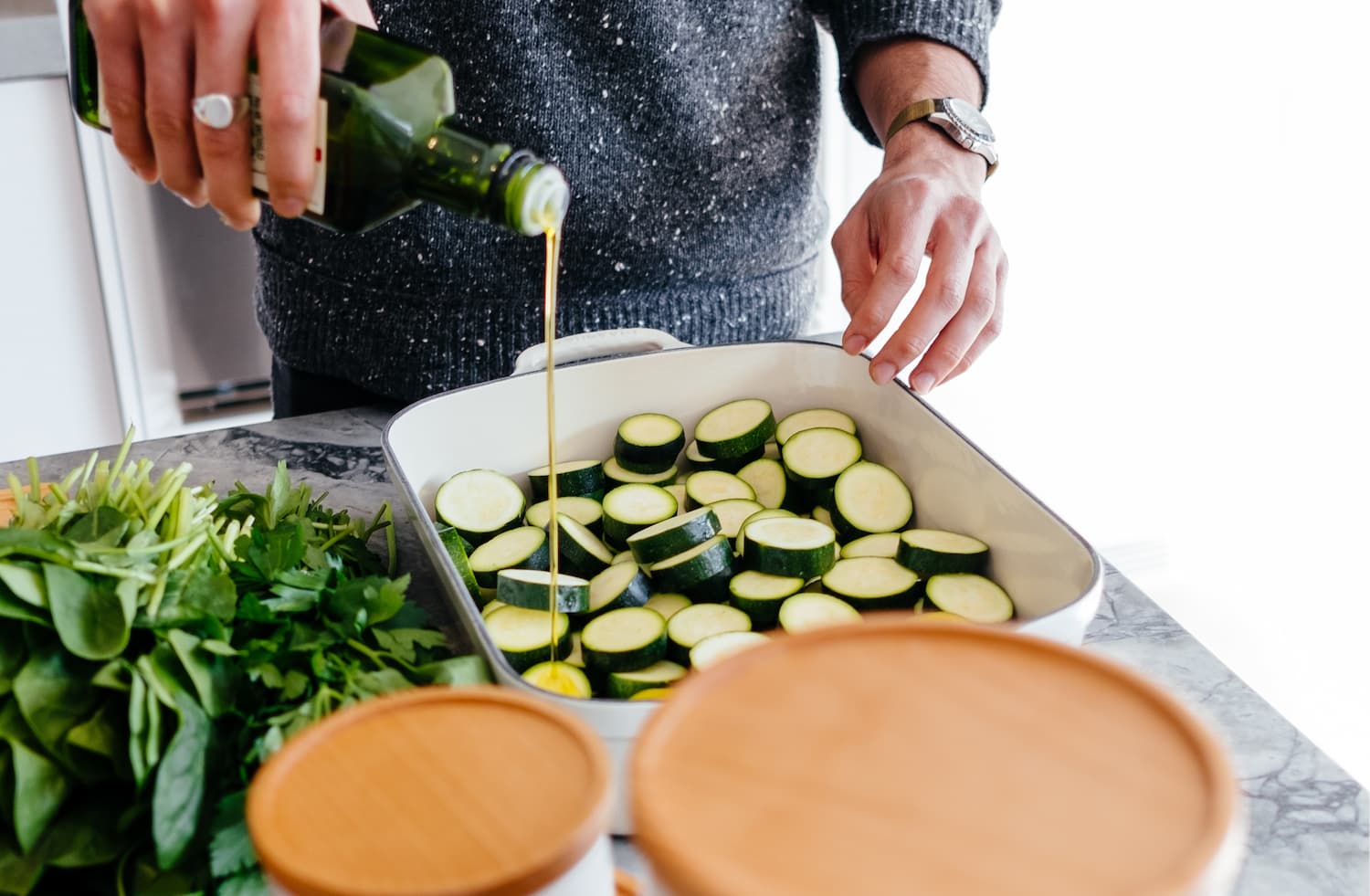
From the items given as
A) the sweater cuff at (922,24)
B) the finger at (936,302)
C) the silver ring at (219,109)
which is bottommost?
the finger at (936,302)

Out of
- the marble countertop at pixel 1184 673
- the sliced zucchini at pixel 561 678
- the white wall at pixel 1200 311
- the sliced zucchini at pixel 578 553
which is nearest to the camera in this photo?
the marble countertop at pixel 1184 673

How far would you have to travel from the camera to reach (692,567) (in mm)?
1118

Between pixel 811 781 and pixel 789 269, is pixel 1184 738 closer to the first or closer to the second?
pixel 811 781

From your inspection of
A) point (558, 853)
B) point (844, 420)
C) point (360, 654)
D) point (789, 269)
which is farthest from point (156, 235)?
point (558, 853)

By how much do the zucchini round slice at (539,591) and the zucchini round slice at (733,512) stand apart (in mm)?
192

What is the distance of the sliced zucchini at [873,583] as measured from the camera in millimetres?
1088

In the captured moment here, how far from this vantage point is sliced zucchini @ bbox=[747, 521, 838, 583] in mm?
1113

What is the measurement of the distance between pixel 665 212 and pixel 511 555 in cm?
52

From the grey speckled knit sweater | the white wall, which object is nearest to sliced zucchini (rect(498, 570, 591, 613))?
the grey speckled knit sweater

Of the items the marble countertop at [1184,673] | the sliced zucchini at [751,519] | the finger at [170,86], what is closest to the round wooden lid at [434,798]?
the marble countertop at [1184,673]

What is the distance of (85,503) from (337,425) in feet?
1.46

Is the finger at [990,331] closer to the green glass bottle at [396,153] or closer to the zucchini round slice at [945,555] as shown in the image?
the zucchini round slice at [945,555]

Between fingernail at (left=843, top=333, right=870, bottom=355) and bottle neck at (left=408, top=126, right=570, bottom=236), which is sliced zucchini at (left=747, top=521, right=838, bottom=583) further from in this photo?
bottle neck at (left=408, top=126, right=570, bottom=236)

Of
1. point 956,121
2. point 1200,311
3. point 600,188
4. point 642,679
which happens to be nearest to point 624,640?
point 642,679
